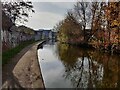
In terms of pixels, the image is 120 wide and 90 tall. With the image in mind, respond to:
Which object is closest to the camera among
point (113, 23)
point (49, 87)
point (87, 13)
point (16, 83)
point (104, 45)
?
point (16, 83)

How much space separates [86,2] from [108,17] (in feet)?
56.9

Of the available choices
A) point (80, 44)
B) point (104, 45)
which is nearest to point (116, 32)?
point (104, 45)

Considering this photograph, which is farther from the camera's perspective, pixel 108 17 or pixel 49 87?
pixel 108 17

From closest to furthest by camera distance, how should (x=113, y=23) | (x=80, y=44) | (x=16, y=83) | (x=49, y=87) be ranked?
1. (x=16, y=83)
2. (x=49, y=87)
3. (x=113, y=23)
4. (x=80, y=44)

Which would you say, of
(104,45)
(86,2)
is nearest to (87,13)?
(86,2)

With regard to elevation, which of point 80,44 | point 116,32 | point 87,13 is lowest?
point 80,44

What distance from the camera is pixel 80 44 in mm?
55781

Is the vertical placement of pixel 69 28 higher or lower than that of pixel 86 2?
lower

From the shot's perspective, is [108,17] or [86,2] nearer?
[108,17]

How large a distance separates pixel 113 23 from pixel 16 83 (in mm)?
25172

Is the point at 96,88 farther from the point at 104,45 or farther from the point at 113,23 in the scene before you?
the point at 104,45

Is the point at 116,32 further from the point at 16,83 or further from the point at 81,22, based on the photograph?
the point at 16,83

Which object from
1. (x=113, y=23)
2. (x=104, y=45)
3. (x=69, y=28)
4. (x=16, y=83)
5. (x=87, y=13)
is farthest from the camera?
(x=69, y=28)

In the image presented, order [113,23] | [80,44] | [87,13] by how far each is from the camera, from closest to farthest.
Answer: [113,23]
[87,13]
[80,44]
